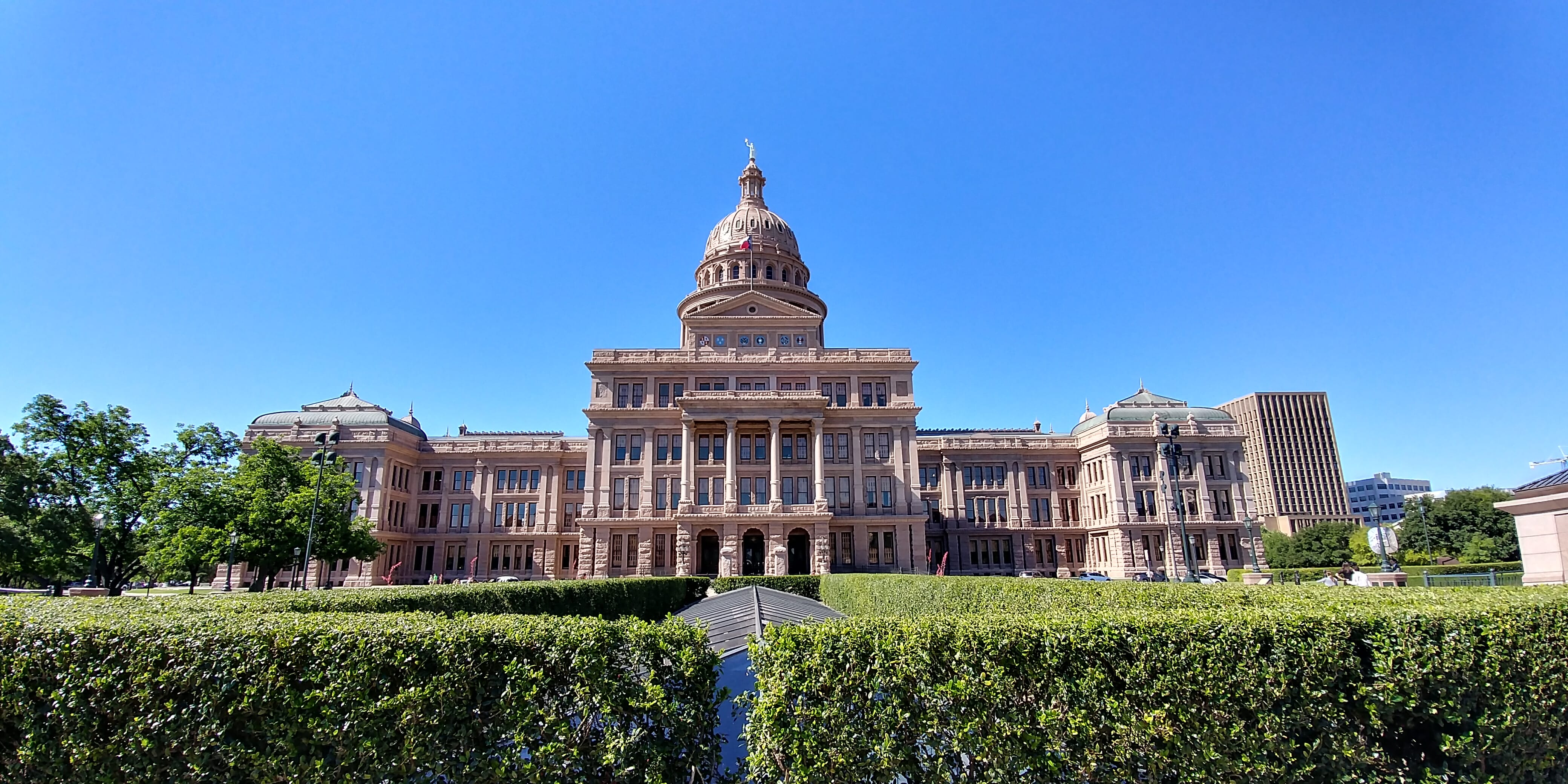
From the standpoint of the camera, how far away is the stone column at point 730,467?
47656mm

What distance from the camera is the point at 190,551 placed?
3378cm

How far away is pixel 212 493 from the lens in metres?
36.9

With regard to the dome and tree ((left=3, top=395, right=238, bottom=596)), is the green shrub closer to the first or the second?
tree ((left=3, top=395, right=238, bottom=596))

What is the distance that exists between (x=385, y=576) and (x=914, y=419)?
41837 millimetres

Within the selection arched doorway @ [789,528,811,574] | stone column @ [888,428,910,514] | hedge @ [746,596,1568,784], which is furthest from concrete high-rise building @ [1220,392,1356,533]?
hedge @ [746,596,1568,784]

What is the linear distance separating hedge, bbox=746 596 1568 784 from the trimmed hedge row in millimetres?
869

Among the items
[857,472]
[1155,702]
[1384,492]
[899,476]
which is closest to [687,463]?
[857,472]

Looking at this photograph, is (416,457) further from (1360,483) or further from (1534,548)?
(1360,483)

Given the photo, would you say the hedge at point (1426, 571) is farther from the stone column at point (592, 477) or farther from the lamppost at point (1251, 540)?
the stone column at point (592, 477)

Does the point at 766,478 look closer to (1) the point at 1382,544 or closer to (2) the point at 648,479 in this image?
(2) the point at 648,479

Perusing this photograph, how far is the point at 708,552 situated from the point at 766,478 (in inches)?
261

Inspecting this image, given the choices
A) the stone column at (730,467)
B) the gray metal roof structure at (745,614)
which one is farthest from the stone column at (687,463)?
the gray metal roof structure at (745,614)

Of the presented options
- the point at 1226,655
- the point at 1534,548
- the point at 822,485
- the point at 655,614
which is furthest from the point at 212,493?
the point at 1534,548

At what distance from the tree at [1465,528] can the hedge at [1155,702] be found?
60.3 m
